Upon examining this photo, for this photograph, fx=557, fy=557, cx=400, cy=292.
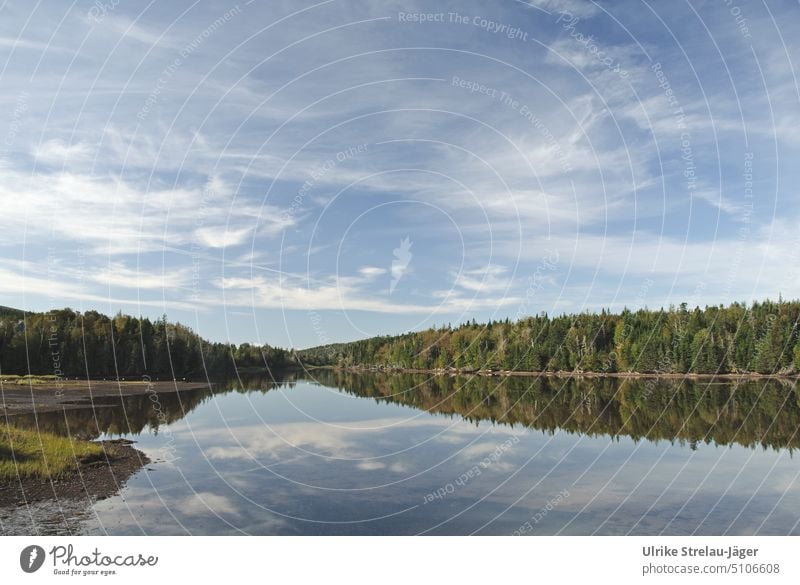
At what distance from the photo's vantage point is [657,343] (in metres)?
143

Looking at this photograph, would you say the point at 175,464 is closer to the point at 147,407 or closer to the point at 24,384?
the point at 147,407

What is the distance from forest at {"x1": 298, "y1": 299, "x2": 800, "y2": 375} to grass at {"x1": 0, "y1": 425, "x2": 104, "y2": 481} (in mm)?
133544

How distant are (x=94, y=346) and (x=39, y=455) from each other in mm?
110360

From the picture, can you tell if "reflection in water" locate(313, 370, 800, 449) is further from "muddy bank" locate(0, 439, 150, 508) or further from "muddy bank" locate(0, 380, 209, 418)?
"muddy bank" locate(0, 380, 209, 418)

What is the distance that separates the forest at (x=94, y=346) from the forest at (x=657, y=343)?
87.7 metres

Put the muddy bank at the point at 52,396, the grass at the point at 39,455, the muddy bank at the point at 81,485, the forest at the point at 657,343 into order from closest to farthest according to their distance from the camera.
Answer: the muddy bank at the point at 81,485 < the grass at the point at 39,455 < the muddy bank at the point at 52,396 < the forest at the point at 657,343

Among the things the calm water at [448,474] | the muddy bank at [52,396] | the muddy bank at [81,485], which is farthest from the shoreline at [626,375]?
the muddy bank at [81,485]

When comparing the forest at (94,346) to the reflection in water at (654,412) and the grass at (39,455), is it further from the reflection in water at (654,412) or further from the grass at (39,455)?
A: the grass at (39,455)

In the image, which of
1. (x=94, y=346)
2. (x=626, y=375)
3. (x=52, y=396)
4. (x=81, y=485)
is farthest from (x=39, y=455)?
(x=626, y=375)

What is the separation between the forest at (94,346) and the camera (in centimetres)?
11644

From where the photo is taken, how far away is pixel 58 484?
1035 inches

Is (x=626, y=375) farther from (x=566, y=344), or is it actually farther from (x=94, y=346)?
(x=94, y=346)
